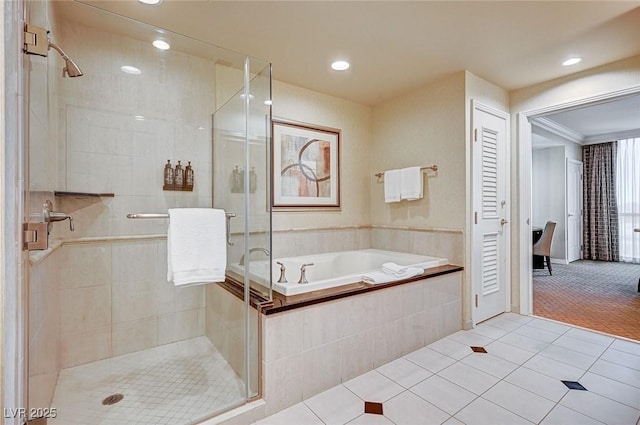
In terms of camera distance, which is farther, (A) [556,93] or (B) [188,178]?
(A) [556,93]

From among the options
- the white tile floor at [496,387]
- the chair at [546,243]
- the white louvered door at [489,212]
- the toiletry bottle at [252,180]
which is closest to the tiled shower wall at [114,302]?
the toiletry bottle at [252,180]

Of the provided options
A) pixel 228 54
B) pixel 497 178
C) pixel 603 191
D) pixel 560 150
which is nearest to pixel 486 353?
pixel 497 178

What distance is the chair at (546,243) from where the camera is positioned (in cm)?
502

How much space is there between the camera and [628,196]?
5.72 meters

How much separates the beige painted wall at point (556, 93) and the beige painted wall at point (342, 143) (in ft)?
5.14

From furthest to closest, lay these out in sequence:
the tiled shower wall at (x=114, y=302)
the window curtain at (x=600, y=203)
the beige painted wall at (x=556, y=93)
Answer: the window curtain at (x=600, y=203), the beige painted wall at (x=556, y=93), the tiled shower wall at (x=114, y=302)

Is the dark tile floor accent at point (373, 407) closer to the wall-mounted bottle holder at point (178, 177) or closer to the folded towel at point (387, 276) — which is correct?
the folded towel at point (387, 276)

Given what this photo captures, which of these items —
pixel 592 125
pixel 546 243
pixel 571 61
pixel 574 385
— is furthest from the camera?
pixel 592 125

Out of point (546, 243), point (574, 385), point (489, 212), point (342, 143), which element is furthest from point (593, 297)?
point (342, 143)

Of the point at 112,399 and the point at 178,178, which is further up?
the point at 178,178

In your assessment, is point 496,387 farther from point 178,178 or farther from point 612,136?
point 612,136

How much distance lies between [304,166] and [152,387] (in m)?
2.25

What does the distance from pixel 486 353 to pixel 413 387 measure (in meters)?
0.83

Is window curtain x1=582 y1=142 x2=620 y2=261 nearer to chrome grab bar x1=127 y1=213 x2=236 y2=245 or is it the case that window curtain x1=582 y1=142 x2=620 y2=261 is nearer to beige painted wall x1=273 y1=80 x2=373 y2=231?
beige painted wall x1=273 y1=80 x2=373 y2=231
